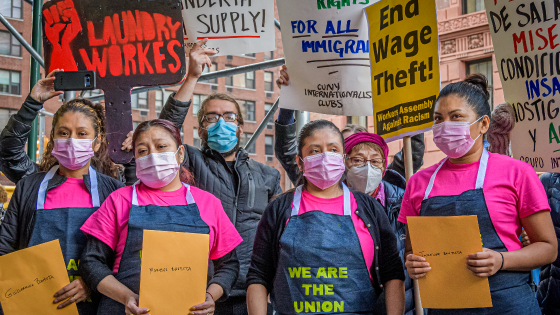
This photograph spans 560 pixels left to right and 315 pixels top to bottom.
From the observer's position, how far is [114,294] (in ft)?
7.87

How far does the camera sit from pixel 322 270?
2457 mm

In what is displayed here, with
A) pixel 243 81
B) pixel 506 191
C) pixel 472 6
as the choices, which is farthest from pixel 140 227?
pixel 243 81

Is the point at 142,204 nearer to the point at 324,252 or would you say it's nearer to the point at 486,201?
the point at 324,252

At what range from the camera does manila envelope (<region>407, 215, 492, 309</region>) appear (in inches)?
90.4

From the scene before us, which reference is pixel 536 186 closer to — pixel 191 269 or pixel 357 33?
pixel 191 269

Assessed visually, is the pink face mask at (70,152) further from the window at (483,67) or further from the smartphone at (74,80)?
the window at (483,67)

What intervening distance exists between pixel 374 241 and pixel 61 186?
1.61m

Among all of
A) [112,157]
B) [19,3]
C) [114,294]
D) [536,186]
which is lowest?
[114,294]

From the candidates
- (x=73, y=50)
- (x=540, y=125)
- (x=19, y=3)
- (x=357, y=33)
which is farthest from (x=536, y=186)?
(x=19, y=3)

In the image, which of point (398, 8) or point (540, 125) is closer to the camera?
point (540, 125)

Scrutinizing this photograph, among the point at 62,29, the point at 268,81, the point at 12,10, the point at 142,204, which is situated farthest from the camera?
the point at 268,81

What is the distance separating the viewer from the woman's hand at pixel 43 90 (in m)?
3.20

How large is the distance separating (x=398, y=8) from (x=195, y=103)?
28.3 metres

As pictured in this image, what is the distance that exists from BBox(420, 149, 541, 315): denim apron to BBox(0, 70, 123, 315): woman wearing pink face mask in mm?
1686
